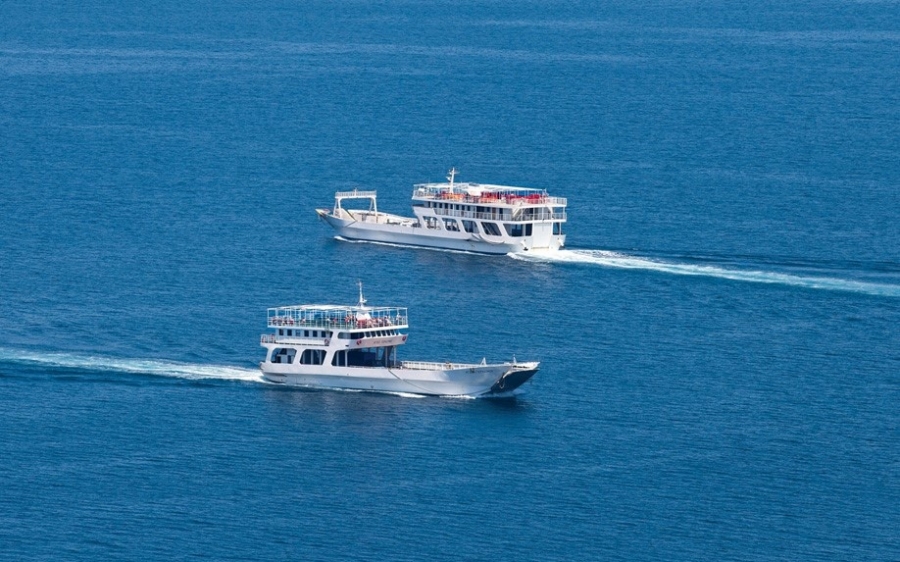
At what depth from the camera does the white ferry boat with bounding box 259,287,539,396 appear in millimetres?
189875

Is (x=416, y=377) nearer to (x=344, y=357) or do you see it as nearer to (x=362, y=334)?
(x=362, y=334)

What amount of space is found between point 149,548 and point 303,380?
3627 cm

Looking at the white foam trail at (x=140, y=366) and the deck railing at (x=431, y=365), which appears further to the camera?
the white foam trail at (x=140, y=366)

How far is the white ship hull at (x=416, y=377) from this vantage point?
622 ft

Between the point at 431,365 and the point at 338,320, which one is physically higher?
the point at 338,320

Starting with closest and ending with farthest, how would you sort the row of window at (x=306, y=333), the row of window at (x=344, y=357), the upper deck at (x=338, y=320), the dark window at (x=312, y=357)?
the row of window at (x=306, y=333)
the upper deck at (x=338, y=320)
the row of window at (x=344, y=357)
the dark window at (x=312, y=357)

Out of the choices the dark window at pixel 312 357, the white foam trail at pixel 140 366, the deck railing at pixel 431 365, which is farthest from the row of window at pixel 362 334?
the white foam trail at pixel 140 366

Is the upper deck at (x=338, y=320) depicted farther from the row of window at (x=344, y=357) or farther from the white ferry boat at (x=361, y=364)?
the row of window at (x=344, y=357)

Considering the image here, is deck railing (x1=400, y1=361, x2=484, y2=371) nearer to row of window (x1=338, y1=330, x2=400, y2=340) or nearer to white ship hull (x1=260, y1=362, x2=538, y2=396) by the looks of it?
white ship hull (x1=260, y1=362, x2=538, y2=396)

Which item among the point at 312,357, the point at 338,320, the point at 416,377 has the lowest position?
the point at 416,377

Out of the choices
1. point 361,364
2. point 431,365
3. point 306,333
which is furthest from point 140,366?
point 431,365

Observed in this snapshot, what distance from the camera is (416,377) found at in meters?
190

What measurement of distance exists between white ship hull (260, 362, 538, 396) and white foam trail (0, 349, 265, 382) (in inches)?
123

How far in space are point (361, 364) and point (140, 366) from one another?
18.0 m
